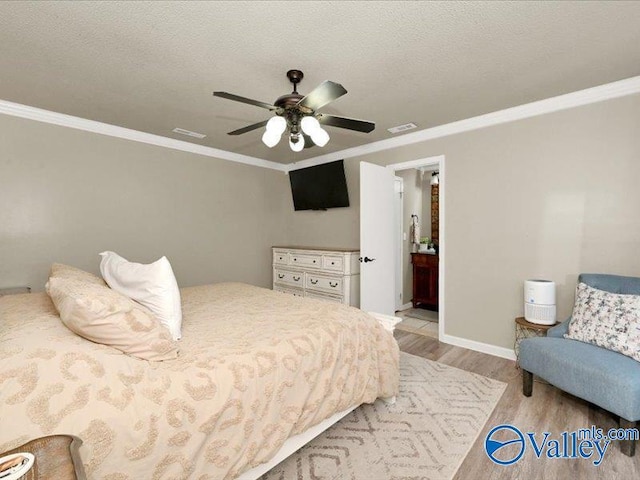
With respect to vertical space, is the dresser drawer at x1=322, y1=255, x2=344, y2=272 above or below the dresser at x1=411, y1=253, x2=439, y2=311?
above

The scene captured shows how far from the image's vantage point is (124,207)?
3.52 metres

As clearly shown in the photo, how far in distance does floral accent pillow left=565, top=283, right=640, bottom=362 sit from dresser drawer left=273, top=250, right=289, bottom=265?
339cm

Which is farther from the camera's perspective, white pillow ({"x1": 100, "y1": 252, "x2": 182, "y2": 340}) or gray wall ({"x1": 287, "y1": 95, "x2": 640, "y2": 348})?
gray wall ({"x1": 287, "y1": 95, "x2": 640, "y2": 348})

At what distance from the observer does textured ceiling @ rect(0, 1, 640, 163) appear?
1670mm

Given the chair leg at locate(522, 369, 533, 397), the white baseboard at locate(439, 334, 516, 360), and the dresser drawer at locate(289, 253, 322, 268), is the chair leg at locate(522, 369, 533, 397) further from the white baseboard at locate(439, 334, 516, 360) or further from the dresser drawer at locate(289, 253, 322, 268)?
the dresser drawer at locate(289, 253, 322, 268)

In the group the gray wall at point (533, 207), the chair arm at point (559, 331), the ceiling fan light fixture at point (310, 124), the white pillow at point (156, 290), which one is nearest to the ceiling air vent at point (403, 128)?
the gray wall at point (533, 207)

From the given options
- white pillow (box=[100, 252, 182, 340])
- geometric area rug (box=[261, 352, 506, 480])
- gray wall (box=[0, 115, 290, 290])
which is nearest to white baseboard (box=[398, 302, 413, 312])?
gray wall (box=[0, 115, 290, 290])

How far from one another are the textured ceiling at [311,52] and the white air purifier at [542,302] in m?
1.68

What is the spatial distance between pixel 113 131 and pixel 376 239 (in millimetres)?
3245

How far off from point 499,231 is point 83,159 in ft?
14.6

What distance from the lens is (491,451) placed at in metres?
1.77

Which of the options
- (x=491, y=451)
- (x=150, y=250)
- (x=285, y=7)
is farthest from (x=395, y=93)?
(x=150, y=250)

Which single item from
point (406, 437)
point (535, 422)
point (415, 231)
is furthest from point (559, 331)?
point (415, 231)

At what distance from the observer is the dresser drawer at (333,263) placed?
3945 millimetres
